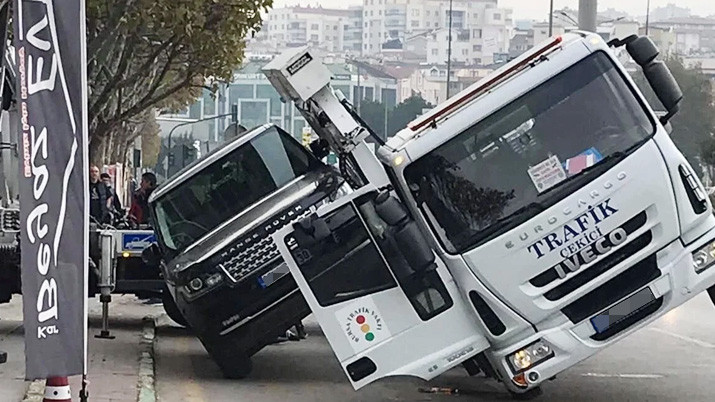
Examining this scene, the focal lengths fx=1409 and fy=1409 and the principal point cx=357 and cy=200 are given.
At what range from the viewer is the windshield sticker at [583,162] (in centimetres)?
1036

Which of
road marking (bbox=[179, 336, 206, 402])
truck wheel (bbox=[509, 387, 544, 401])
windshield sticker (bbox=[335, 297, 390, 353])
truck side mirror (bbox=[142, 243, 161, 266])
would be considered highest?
windshield sticker (bbox=[335, 297, 390, 353])

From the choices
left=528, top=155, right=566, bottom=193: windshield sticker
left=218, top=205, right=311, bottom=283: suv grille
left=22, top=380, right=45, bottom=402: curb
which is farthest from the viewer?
left=218, top=205, right=311, bottom=283: suv grille

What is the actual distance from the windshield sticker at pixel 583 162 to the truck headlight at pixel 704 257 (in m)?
1.01

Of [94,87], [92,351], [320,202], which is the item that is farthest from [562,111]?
[94,87]

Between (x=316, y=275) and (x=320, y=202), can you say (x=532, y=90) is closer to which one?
(x=316, y=275)

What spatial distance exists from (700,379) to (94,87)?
2167 centimetres

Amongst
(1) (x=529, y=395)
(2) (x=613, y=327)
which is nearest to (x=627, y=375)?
(1) (x=529, y=395)

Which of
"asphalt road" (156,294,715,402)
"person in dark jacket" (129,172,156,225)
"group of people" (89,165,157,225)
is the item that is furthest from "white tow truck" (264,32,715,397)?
"person in dark jacket" (129,172,156,225)

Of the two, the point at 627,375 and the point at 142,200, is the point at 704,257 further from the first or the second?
the point at 142,200

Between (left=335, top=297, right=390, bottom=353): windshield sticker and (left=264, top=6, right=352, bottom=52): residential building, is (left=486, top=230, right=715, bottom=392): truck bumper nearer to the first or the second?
(left=335, top=297, right=390, bottom=353): windshield sticker

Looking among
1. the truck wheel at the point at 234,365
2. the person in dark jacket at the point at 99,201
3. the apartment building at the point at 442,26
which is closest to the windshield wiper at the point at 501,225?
the truck wheel at the point at 234,365

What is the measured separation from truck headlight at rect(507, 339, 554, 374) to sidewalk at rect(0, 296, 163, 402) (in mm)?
3175

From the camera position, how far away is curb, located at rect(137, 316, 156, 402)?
38.9 ft

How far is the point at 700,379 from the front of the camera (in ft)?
43.5
